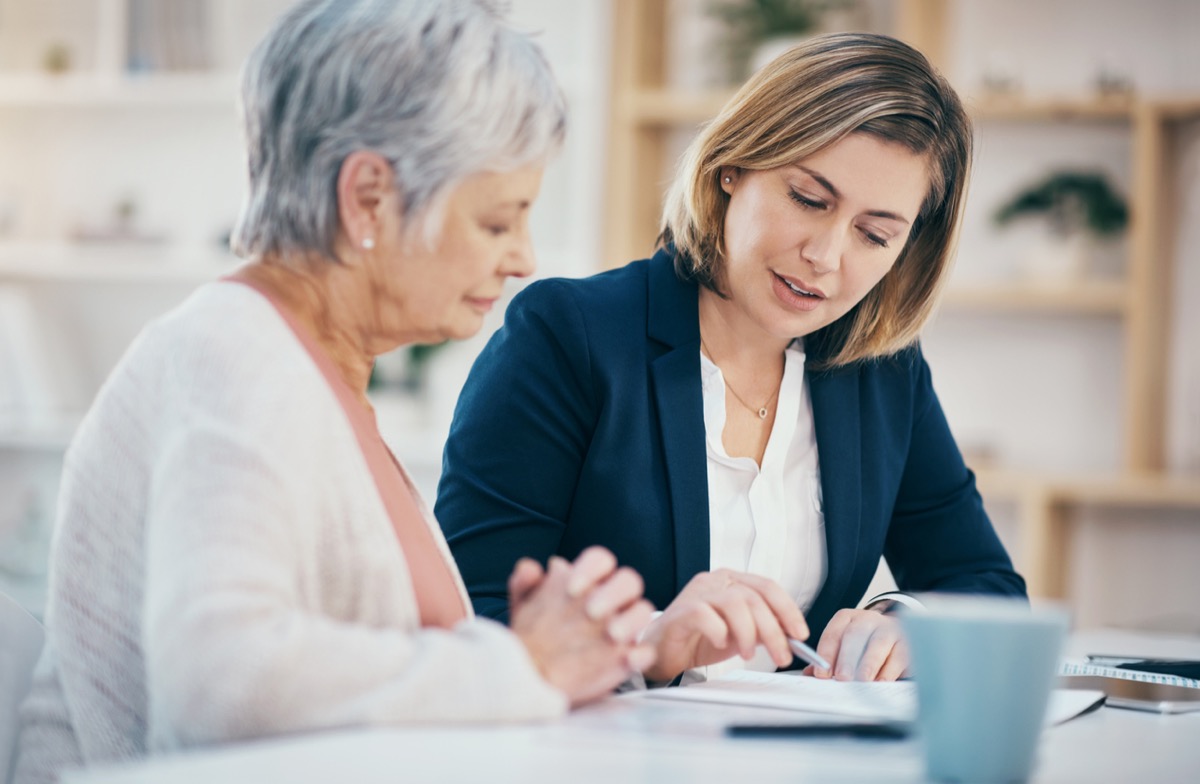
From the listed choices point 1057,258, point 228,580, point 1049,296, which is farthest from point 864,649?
point 1057,258

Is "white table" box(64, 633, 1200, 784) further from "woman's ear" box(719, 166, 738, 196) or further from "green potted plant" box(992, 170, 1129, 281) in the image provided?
"green potted plant" box(992, 170, 1129, 281)

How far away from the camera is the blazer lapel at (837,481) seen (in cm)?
155

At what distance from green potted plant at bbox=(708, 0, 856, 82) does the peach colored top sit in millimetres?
2582

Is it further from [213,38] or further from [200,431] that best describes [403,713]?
[213,38]

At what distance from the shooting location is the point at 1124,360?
11.1 feet

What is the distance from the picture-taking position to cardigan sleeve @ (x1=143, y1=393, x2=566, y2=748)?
79 cm

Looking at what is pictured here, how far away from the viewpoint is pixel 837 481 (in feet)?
5.15

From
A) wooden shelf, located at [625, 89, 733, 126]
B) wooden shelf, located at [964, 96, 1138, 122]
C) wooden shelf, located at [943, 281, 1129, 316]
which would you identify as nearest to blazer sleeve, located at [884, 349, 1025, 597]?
wooden shelf, located at [943, 281, 1129, 316]

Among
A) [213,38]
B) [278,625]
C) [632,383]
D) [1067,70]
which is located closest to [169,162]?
[213,38]

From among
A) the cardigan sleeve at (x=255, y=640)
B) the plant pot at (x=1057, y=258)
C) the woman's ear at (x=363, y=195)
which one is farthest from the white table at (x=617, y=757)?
the plant pot at (x=1057, y=258)

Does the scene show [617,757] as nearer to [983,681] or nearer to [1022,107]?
[983,681]

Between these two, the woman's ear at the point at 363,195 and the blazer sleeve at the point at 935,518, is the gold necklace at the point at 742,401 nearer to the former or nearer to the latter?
the blazer sleeve at the point at 935,518

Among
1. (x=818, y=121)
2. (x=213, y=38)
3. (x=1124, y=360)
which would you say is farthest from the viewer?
(x=213, y=38)

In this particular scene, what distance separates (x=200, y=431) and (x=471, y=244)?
0.25 metres
